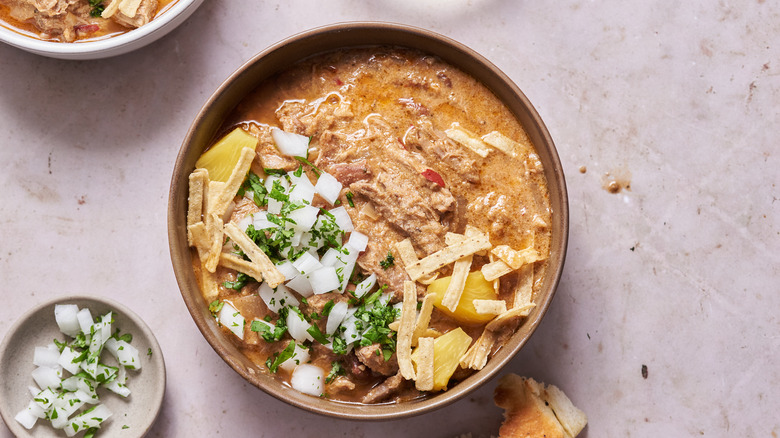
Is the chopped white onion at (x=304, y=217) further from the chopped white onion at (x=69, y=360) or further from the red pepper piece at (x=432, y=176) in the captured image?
the chopped white onion at (x=69, y=360)

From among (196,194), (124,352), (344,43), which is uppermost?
(344,43)

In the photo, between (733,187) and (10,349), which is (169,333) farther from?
(733,187)

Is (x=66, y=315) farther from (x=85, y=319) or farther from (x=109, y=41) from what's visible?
(x=109, y=41)

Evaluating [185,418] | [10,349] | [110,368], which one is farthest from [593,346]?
[10,349]

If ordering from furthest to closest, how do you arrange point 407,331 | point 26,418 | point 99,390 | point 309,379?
point 99,390
point 26,418
point 309,379
point 407,331

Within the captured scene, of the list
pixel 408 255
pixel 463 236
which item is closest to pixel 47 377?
pixel 408 255

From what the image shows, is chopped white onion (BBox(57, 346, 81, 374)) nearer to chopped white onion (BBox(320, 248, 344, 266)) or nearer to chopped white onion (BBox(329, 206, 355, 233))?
chopped white onion (BBox(320, 248, 344, 266))
